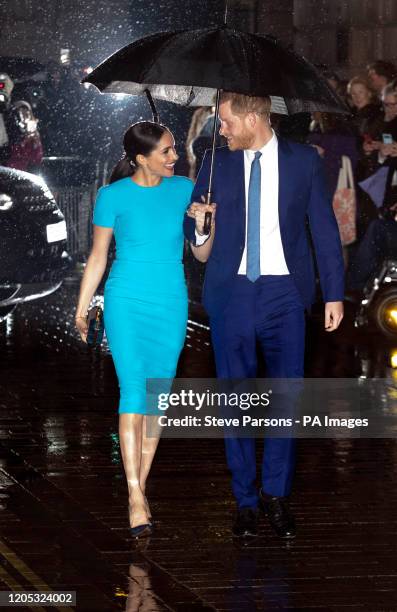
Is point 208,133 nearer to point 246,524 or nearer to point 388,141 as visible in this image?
point 388,141

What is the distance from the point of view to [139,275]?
22.6 feet

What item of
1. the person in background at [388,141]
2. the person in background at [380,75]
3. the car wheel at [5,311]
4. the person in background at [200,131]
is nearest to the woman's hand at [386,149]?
the person in background at [388,141]

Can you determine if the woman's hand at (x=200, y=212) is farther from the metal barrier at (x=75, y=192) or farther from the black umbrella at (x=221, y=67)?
the metal barrier at (x=75, y=192)

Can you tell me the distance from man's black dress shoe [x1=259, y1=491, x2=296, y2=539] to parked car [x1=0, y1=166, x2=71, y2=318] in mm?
6886

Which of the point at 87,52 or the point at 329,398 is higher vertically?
the point at 87,52

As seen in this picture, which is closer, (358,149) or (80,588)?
(80,588)

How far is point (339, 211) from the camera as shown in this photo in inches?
590

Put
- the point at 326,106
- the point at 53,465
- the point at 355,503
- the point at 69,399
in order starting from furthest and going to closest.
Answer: the point at 69,399
the point at 53,465
the point at 355,503
the point at 326,106

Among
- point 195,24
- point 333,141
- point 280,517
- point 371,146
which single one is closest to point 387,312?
point 371,146

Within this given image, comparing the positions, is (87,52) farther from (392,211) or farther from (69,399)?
(69,399)

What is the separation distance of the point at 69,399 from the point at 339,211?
18.1ft

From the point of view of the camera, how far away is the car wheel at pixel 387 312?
12.5 m

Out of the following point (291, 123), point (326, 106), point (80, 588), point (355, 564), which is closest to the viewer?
point (80, 588)

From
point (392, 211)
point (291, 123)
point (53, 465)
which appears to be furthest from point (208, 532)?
point (291, 123)
